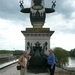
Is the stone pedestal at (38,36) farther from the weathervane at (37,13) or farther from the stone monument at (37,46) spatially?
the weathervane at (37,13)

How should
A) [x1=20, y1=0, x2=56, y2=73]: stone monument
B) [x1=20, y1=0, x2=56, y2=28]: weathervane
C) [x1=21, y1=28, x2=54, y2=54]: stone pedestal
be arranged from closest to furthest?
[x1=20, y1=0, x2=56, y2=73]: stone monument
[x1=21, y1=28, x2=54, y2=54]: stone pedestal
[x1=20, y1=0, x2=56, y2=28]: weathervane

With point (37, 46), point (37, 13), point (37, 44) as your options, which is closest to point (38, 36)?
point (37, 44)

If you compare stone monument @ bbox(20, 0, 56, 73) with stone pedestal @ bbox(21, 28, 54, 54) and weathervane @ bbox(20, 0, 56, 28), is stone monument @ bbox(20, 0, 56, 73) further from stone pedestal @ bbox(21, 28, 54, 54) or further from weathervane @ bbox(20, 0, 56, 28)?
weathervane @ bbox(20, 0, 56, 28)

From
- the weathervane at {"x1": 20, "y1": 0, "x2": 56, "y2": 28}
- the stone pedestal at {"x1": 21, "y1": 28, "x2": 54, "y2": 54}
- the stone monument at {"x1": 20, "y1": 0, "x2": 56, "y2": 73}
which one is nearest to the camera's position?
the stone monument at {"x1": 20, "y1": 0, "x2": 56, "y2": 73}

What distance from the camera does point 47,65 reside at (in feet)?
45.5

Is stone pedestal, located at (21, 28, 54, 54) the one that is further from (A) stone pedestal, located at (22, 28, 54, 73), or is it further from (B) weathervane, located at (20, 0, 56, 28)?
(B) weathervane, located at (20, 0, 56, 28)

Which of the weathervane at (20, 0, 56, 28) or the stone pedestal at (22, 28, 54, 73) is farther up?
the weathervane at (20, 0, 56, 28)

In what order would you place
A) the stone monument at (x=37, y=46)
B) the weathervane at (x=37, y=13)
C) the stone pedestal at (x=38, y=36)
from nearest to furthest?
1. the stone monument at (x=37, y=46)
2. the stone pedestal at (x=38, y=36)
3. the weathervane at (x=37, y=13)

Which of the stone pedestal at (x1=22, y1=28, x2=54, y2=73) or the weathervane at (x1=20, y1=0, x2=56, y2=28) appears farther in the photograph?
the weathervane at (x1=20, y1=0, x2=56, y2=28)

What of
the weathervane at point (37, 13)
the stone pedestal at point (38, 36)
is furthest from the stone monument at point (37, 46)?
the weathervane at point (37, 13)

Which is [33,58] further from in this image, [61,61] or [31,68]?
[61,61]

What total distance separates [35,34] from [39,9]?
1624 mm

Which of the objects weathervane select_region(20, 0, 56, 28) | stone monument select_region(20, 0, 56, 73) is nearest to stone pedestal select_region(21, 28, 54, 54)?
stone monument select_region(20, 0, 56, 73)

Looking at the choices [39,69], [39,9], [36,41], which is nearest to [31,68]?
[39,69]
